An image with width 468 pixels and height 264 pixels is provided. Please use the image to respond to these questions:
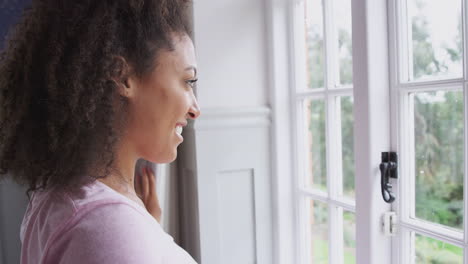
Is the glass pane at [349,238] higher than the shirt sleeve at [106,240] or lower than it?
lower

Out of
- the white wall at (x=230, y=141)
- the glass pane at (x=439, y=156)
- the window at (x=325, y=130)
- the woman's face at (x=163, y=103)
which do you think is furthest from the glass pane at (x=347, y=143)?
the woman's face at (x=163, y=103)

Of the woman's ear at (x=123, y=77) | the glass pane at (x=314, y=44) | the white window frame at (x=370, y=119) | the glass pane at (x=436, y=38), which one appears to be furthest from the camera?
the glass pane at (x=314, y=44)

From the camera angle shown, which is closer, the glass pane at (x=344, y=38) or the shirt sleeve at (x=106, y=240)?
the shirt sleeve at (x=106, y=240)

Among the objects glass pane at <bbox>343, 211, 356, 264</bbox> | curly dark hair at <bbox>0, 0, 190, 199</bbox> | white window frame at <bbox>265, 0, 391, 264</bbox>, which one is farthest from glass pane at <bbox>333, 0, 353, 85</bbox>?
curly dark hair at <bbox>0, 0, 190, 199</bbox>

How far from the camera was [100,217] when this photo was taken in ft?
1.83

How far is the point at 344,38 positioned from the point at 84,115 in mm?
1048

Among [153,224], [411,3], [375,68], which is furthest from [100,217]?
[411,3]

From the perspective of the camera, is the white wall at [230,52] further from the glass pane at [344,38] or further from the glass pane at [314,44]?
the glass pane at [344,38]

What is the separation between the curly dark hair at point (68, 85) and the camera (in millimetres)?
635

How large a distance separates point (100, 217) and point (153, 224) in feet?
0.33

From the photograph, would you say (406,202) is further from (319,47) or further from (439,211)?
(319,47)

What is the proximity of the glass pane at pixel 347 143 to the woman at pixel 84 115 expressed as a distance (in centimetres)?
84

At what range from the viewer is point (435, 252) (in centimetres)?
112

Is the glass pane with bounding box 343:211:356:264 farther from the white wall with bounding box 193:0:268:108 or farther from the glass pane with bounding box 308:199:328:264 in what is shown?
the white wall with bounding box 193:0:268:108
